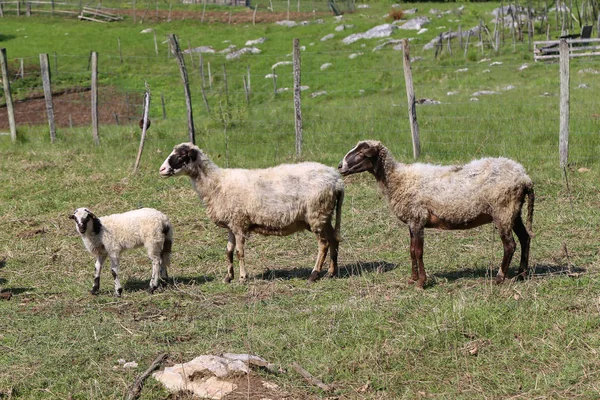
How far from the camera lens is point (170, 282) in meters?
10.4

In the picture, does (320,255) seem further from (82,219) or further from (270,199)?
(82,219)

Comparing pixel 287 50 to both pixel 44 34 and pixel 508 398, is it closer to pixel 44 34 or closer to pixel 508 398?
pixel 44 34

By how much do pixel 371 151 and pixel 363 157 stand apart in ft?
0.43

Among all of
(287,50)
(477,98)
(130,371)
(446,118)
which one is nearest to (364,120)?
(446,118)

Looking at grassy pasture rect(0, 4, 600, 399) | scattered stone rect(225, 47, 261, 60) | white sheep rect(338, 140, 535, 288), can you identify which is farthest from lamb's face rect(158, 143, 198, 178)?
scattered stone rect(225, 47, 261, 60)

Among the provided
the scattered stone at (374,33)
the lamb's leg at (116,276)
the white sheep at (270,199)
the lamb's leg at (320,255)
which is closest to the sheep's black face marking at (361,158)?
the white sheep at (270,199)

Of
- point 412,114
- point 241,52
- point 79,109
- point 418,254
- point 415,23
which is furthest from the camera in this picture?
point 415,23

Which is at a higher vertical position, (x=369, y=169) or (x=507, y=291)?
(x=369, y=169)

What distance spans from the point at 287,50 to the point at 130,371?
34.6 metres

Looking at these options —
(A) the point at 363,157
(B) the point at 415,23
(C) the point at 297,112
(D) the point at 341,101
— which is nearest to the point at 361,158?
(A) the point at 363,157

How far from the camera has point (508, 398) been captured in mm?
6344

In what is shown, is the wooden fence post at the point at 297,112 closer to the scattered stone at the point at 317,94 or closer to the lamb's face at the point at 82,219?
the lamb's face at the point at 82,219

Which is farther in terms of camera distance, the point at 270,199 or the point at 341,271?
the point at 341,271

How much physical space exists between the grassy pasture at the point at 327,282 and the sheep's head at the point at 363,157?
1361 millimetres
